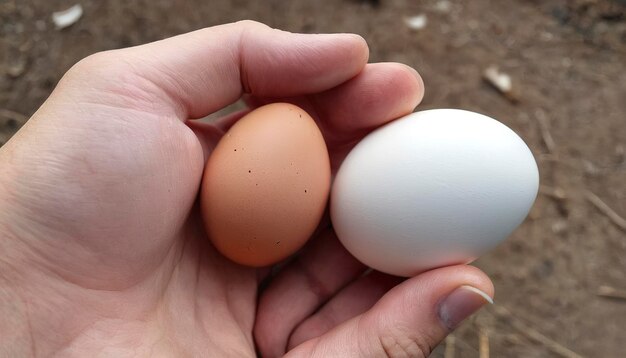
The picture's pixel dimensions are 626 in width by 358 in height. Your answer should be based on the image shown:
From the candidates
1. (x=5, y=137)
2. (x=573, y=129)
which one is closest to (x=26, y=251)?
(x=5, y=137)

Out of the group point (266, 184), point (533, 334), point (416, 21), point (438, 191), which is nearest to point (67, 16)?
point (416, 21)

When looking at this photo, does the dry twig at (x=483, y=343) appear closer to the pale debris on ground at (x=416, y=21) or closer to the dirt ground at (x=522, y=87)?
the dirt ground at (x=522, y=87)

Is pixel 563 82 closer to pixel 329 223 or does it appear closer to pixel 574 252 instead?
pixel 574 252

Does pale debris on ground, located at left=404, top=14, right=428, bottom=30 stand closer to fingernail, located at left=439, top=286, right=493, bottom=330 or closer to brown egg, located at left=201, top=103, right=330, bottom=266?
brown egg, located at left=201, top=103, right=330, bottom=266

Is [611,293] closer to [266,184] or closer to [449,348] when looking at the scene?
[449,348]

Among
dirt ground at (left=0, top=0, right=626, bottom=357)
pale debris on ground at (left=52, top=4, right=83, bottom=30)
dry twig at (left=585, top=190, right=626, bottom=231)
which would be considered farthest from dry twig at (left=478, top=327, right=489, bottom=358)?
pale debris on ground at (left=52, top=4, right=83, bottom=30)

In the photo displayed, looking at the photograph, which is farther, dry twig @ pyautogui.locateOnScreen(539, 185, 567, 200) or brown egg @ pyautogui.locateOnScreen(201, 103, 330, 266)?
dry twig @ pyautogui.locateOnScreen(539, 185, 567, 200)

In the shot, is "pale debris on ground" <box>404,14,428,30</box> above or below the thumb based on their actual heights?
below
